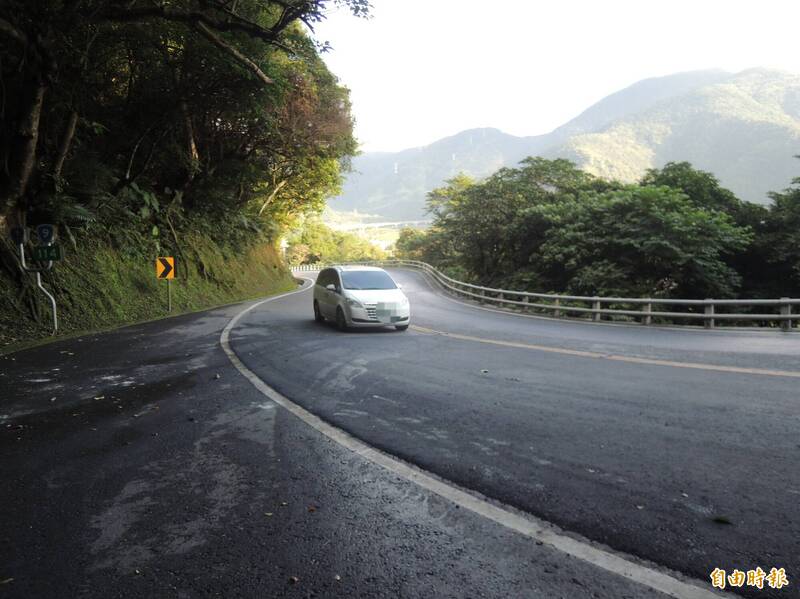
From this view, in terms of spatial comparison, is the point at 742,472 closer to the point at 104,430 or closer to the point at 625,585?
the point at 625,585

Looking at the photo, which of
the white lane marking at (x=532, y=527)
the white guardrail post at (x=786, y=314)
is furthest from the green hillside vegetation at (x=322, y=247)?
the white lane marking at (x=532, y=527)

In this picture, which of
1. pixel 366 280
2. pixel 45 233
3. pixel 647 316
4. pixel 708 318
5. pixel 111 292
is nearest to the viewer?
pixel 45 233

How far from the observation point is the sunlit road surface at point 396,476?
2.69 metres

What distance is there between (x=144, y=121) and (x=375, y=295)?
11029 millimetres

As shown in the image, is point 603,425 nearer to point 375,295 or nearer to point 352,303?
point 352,303

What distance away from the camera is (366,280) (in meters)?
13.6

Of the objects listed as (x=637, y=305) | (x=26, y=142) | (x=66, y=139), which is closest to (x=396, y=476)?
(x=26, y=142)

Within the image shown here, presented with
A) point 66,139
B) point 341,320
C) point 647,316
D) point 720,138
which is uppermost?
point 720,138

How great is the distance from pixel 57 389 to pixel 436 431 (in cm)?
548

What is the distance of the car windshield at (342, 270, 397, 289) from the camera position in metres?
13.3

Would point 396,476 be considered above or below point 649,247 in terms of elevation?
below

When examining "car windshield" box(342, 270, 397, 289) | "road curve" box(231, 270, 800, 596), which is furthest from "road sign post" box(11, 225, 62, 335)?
"car windshield" box(342, 270, 397, 289)

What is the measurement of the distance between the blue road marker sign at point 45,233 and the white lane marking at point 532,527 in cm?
1066

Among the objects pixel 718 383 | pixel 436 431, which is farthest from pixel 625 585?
pixel 718 383
